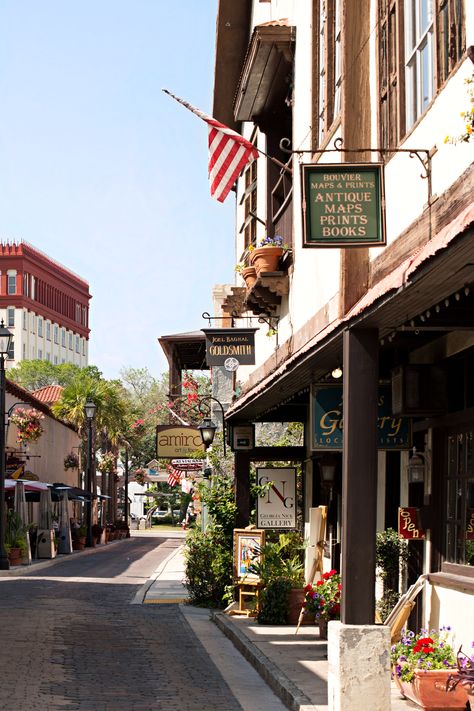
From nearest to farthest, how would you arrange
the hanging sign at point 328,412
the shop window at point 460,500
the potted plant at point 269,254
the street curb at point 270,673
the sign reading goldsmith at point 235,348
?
the street curb at point 270,673 < the shop window at point 460,500 < the hanging sign at point 328,412 < the potted plant at point 269,254 < the sign reading goldsmith at point 235,348

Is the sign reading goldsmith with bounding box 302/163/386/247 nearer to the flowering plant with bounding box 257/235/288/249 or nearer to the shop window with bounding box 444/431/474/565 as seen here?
the shop window with bounding box 444/431/474/565

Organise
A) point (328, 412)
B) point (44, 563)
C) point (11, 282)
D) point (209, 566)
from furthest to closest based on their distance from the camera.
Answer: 1. point (11, 282)
2. point (44, 563)
3. point (209, 566)
4. point (328, 412)

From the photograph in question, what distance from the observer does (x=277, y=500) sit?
67.1 feet

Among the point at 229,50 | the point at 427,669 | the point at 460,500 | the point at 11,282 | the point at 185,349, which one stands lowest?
the point at 427,669

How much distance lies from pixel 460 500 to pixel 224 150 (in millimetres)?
4978

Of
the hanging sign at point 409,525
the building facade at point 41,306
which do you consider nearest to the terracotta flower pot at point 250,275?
the hanging sign at point 409,525

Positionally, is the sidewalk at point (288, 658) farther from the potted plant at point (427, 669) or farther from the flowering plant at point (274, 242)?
the flowering plant at point (274, 242)

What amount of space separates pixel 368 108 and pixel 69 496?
135 ft

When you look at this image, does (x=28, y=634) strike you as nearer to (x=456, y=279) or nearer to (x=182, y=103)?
A: (x=182, y=103)

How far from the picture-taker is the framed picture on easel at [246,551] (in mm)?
19688

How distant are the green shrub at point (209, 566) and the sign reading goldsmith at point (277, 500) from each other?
5.54ft

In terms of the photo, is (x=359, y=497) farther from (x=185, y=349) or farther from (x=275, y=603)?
(x=185, y=349)

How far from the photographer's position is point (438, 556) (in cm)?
1249

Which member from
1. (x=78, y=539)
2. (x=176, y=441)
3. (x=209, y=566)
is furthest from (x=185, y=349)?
(x=209, y=566)
